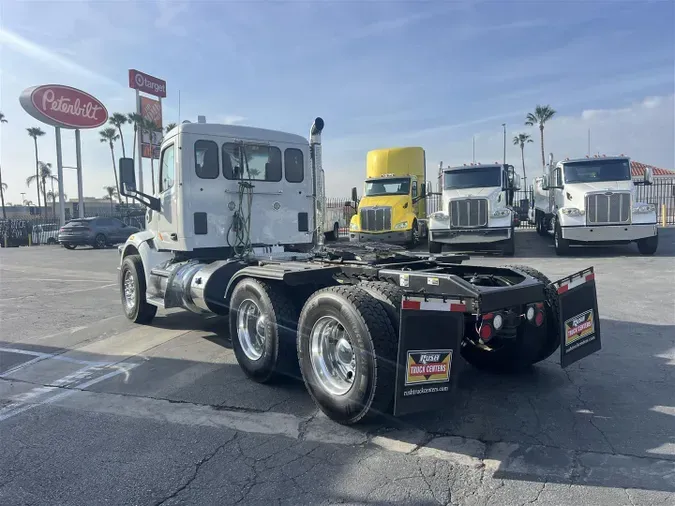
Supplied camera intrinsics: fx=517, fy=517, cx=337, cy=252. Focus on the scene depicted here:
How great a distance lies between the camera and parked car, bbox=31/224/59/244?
3136cm

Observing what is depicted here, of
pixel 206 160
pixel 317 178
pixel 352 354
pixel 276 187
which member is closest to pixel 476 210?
pixel 317 178

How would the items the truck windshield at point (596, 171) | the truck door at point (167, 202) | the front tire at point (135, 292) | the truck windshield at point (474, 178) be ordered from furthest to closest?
the truck windshield at point (474, 178) → the truck windshield at point (596, 171) → the front tire at point (135, 292) → the truck door at point (167, 202)

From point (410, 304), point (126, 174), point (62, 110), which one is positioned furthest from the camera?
point (62, 110)

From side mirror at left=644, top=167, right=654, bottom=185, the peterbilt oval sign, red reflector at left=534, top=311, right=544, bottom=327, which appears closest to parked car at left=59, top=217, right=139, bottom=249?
the peterbilt oval sign

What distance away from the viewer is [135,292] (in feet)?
26.0

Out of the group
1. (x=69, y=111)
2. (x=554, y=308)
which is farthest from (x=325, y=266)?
(x=69, y=111)

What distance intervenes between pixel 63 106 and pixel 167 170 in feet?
95.8

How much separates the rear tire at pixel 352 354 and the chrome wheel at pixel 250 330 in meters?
0.91

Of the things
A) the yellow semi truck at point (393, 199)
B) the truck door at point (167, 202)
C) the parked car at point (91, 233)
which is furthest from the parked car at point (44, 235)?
the truck door at point (167, 202)

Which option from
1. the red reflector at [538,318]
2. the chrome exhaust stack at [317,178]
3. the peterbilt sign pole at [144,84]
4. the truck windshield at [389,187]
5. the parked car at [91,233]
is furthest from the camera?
the peterbilt sign pole at [144,84]

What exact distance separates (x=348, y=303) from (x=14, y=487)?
2.47 metres

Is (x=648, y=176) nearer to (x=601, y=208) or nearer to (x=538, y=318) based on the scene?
(x=601, y=208)

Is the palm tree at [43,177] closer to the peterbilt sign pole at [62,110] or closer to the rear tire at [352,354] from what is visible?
the peterbilt sign pole at [62,110]

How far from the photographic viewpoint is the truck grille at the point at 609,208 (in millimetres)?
14617
